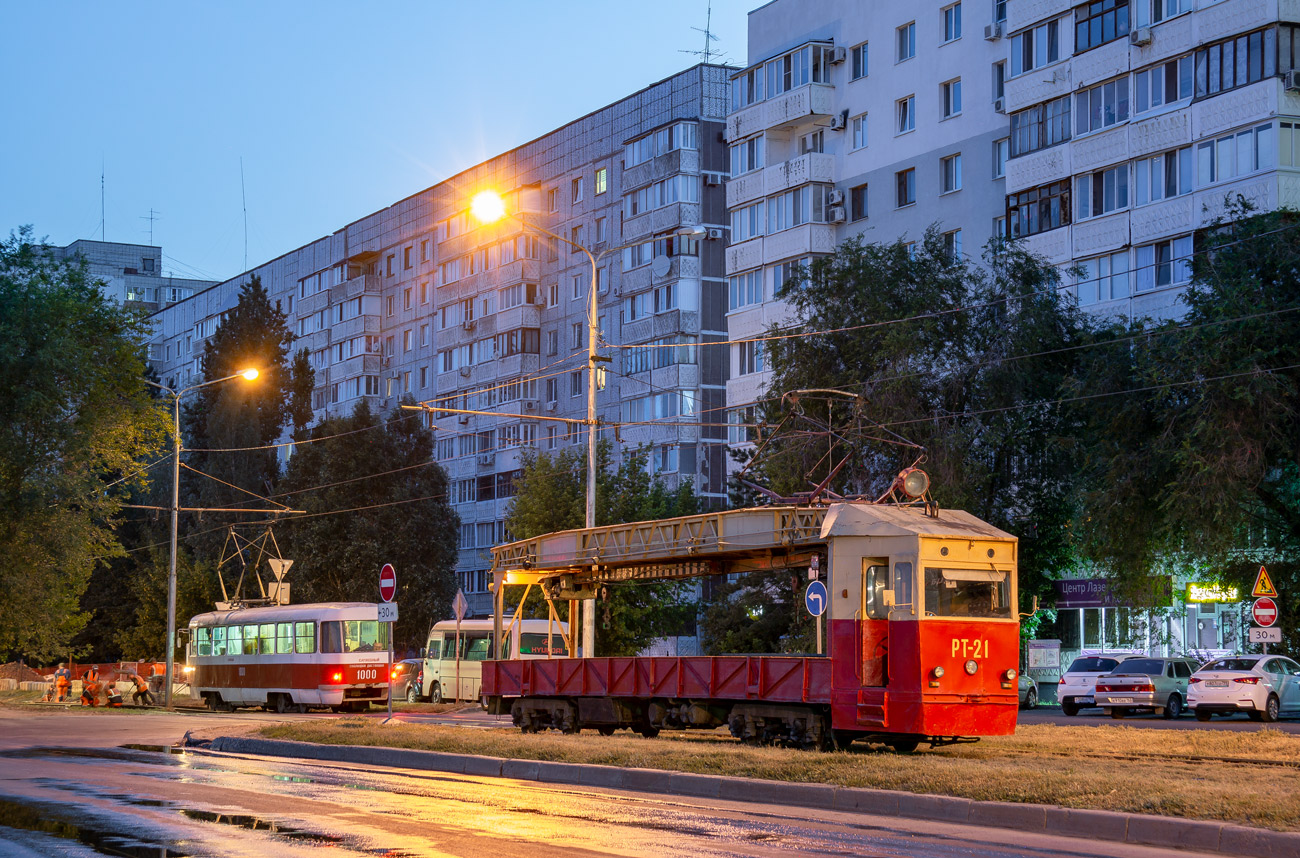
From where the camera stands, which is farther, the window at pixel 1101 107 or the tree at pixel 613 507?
the tree at pixel 613 507

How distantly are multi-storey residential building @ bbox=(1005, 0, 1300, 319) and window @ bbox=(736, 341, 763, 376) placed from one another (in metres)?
11.7

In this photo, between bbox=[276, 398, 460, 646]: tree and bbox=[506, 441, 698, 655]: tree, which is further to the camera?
bbox=[276, 398, 460, 646]: tree

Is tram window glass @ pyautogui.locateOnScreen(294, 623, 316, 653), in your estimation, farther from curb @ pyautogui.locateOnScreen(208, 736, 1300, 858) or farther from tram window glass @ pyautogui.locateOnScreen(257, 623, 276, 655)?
curb @ pyautogui.locateOnScreen(208, 736, 1300, 858)

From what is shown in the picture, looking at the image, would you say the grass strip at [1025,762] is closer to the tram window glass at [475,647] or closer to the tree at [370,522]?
the tram window glass at [475,647]

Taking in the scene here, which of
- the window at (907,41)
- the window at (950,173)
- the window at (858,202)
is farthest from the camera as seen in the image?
the window at (858,202)

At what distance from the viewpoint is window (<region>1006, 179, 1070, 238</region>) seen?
47344mm

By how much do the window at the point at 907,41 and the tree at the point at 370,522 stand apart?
25691 mm

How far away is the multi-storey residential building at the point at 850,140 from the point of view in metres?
52.8

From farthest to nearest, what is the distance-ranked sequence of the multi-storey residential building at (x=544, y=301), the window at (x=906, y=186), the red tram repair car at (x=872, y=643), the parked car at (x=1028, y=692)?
the multi-storey residential building at (x=544, y=301) < the window at (x=906, y=186) < the parked car at (x=1028, y=692) < the red tram repair car at (x=872, y=643)

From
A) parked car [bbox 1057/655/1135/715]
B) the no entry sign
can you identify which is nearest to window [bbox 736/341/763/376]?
parked car [bbox 1057/655/1135/715]

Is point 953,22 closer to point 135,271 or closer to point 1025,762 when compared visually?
point 1025,762

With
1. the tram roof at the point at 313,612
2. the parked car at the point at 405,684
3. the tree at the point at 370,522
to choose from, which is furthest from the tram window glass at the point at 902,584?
the tree at the point at 370,522

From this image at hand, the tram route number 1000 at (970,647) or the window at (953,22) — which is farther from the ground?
the window at (953,22)

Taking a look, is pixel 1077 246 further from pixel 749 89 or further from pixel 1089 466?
pixel 749 89
